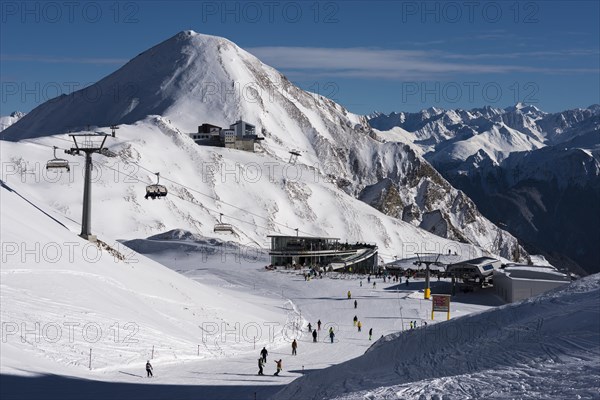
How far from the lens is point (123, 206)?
102 m

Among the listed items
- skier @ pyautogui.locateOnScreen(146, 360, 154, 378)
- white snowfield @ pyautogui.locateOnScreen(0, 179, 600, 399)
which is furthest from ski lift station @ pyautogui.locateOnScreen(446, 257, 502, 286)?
skier @ pyautogui.locateOnScreen(146, 360, 154, 378)

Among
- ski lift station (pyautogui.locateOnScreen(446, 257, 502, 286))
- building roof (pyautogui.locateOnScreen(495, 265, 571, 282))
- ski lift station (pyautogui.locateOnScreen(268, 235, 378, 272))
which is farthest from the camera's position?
ski lift station (pyautogui.locateOnScreen(268, 235, 378, 272))

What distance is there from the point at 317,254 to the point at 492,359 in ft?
224

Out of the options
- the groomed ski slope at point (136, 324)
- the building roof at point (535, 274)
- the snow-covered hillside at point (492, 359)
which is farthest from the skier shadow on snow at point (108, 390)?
the building roof at point (535, 274)

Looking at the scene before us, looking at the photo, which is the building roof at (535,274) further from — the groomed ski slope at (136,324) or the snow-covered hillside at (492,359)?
the snow-covered hillside at (492,359)

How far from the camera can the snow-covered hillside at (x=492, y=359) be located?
58.2 feet

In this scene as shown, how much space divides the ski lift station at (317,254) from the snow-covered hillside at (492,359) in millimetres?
53419

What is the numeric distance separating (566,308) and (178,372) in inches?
609

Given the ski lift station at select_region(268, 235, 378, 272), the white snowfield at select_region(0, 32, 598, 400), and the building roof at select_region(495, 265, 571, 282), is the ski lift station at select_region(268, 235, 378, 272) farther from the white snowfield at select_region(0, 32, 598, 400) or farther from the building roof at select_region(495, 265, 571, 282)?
the building roof at select_region(495, 265, 571, 282)

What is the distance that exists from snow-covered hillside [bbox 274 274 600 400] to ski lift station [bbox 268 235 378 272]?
53.4 metres

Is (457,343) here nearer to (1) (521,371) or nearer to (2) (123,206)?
(1) (521,371)

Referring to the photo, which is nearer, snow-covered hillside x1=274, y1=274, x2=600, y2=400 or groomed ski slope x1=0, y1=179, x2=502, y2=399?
snow-covered hillside x1=274, y1=274, x2=600, y2=400

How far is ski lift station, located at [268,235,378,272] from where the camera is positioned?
83875mm

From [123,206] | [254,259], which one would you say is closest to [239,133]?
[123,206]
